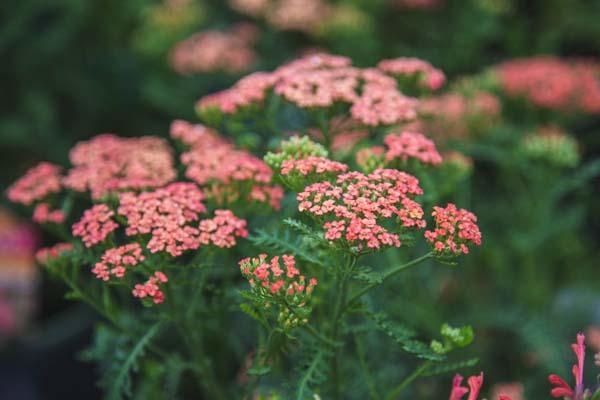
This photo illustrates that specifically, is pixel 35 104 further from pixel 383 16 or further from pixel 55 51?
pixel 383 16

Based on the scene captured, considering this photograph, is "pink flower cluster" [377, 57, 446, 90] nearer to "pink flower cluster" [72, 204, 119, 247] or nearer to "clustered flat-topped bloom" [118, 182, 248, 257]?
"clustered flat-topped bloom" [118, 182, 248, 257]

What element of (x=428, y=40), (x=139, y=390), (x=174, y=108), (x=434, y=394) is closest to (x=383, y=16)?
(x=428, y=40)

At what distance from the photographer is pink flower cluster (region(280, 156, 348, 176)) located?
903 millimetres

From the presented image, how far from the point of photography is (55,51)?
265 cm

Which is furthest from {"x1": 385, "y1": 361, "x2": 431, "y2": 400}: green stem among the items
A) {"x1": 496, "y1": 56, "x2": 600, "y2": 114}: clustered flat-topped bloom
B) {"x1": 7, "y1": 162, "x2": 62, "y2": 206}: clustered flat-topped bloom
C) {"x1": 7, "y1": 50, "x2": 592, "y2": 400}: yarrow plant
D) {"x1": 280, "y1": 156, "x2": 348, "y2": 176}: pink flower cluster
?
{"x1": 496, "y1": 56, "x2": 600, "y2": 114}: clustered flat-topped bloom

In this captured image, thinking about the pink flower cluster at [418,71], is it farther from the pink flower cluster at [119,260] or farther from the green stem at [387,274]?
the pink flower cluster at [119,260]

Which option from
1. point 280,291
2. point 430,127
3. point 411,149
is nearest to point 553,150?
point 430,127

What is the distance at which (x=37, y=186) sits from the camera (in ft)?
3.88

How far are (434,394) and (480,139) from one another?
2.40ft

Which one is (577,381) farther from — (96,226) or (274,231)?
(96,226)

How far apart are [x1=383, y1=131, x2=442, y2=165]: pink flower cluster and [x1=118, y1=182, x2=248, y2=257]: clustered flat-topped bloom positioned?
0.27 meters

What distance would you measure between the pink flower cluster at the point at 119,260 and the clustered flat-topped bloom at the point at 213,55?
131 centimetres

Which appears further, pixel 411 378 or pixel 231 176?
pixel 231 176

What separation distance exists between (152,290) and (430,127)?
1.19 metres
